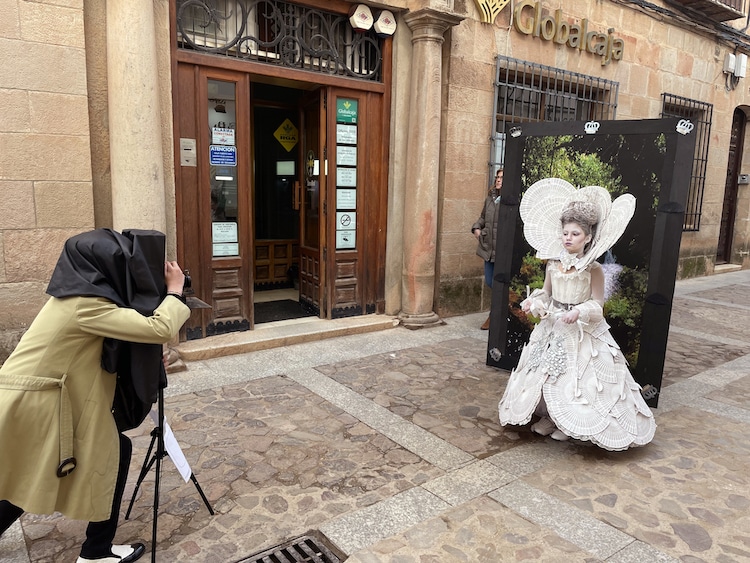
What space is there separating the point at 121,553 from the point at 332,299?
419 cm

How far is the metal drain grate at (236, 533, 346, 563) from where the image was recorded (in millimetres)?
2506

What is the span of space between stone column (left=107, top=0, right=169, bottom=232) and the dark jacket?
141 inches

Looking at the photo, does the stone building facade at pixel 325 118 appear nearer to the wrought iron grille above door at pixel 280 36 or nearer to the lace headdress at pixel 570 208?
the wrought iron grille above door at pixel 280 36

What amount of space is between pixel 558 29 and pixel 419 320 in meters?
4.39

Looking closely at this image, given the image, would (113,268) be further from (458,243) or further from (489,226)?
(458,243)

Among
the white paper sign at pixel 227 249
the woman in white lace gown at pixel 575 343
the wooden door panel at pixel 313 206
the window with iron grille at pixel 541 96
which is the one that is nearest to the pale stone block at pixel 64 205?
the white paper sign at pixel 227 249

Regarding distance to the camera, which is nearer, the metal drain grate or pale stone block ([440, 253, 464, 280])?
the metal drain grate

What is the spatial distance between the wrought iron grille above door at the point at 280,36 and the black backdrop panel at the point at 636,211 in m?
2.22

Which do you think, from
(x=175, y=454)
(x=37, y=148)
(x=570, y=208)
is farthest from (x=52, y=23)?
(x=570, y=208)

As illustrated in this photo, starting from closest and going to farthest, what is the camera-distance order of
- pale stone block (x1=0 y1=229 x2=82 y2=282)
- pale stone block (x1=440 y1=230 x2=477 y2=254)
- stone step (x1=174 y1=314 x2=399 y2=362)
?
pale stone block (x1=0 y1=229 x2=82 y2=282) → stone step (x1=174 y1=314 x2=399 y2=362) → pale stone block (x1=440 y1=230 x2=477 y2=254)

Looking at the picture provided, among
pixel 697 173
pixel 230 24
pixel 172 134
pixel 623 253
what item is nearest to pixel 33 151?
pixel 172 134

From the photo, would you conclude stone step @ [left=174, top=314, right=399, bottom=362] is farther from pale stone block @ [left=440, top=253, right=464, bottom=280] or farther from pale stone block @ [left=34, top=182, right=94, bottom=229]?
pale stone block @ [left=34, top=182, right=94, bottom=229]

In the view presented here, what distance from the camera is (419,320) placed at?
21.6 feet

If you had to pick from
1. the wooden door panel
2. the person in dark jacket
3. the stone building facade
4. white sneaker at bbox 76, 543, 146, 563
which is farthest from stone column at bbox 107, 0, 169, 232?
the person in dark jacket
